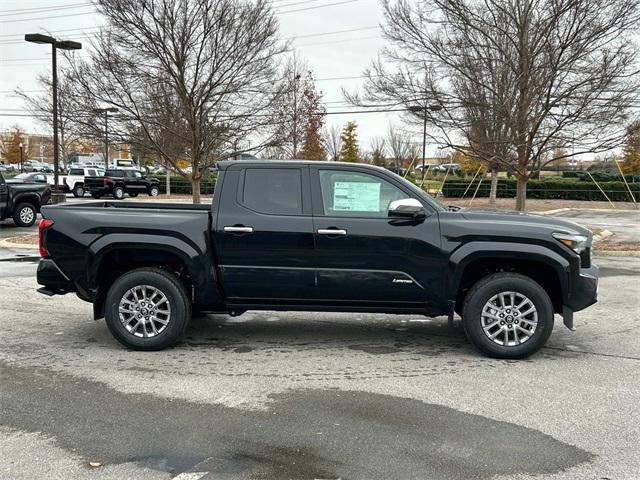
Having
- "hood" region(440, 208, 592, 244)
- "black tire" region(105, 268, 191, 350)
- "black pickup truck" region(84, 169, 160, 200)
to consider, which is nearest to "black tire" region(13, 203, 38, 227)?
"black tire" region(105, 268, 191, 350)

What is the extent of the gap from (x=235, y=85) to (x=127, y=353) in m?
10.9

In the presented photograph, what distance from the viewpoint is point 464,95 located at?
1672 centimetres

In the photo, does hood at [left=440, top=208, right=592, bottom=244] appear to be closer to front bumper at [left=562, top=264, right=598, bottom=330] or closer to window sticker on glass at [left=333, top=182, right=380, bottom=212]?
front bumper at [left=562, top=264, right=598, bottom=330]

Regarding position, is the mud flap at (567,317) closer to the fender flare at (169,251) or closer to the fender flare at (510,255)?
the fender flare at (510,255)

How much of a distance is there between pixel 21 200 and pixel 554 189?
30.7 m

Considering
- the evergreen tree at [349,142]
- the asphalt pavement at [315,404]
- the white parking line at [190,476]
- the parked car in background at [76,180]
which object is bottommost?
the white parking line at [190,476]

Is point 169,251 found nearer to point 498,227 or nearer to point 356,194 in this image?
point 356,194

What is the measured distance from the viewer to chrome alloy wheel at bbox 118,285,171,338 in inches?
226

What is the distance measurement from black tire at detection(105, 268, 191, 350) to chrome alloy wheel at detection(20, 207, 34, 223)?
1393 cm

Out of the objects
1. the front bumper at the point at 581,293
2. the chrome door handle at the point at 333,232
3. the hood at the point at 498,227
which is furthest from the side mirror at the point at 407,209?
the front bumper at the point at 581,293

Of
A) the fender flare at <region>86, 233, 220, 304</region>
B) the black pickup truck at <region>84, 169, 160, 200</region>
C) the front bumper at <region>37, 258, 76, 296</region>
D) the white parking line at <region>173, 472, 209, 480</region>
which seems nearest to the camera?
the white parking line at <region>173, 472, 209, 480</region>

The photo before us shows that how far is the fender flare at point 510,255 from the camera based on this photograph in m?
5.53

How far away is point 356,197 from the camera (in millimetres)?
5789

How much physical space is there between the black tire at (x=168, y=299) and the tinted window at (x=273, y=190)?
3.52 ft
